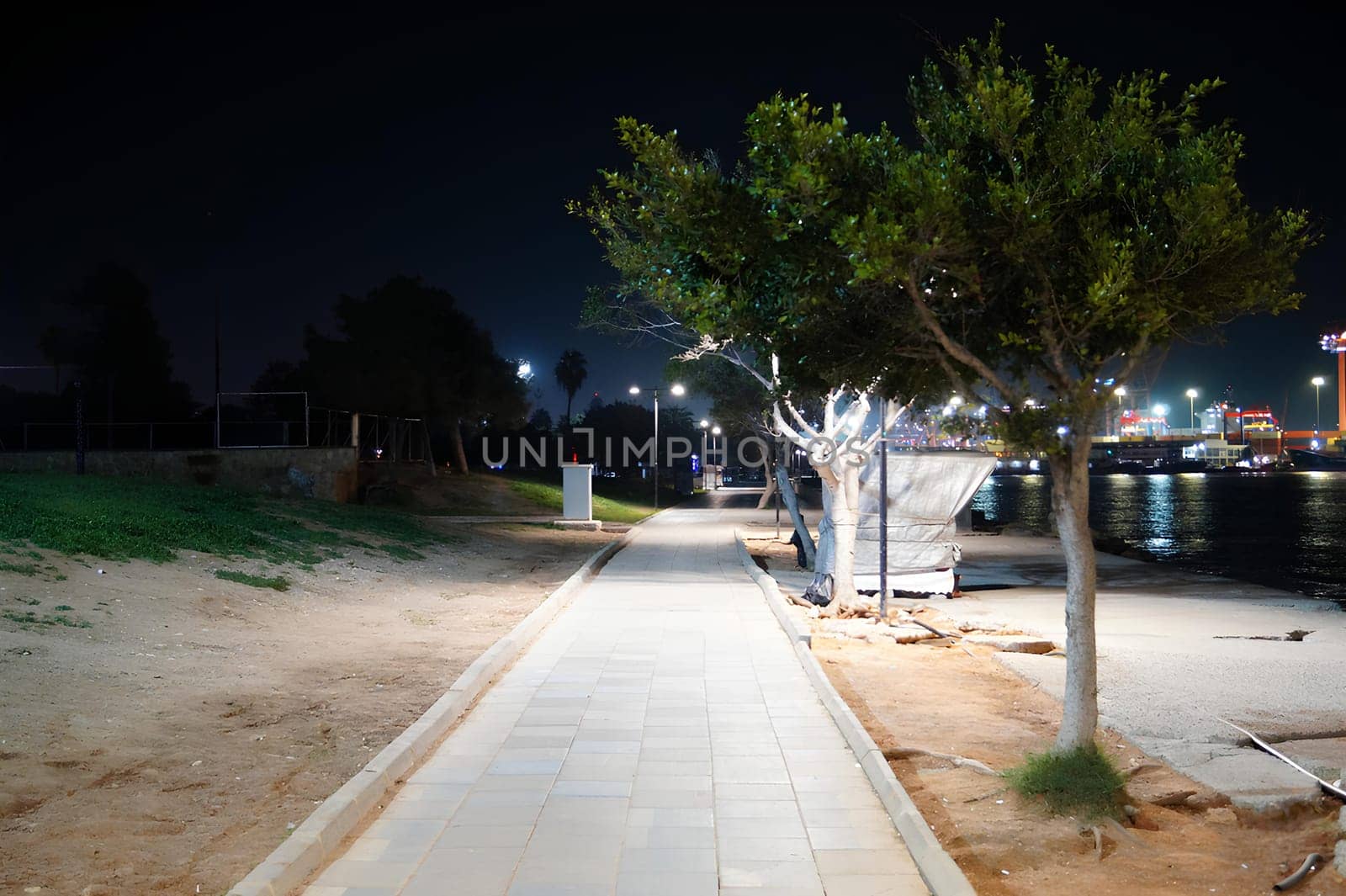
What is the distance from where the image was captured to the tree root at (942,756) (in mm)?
7180

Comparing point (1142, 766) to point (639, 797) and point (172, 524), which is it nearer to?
point (639, 797)

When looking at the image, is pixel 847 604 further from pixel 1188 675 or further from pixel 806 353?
pixel 806 353

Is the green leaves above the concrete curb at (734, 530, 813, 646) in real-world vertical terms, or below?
above

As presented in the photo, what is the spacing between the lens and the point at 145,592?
12.6 m

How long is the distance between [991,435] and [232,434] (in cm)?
3506

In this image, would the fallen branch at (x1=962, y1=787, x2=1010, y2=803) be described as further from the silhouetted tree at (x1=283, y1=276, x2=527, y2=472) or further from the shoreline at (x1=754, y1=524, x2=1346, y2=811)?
the silhouetted tree at (x1=283, y1=276, x2=527, y2=472)

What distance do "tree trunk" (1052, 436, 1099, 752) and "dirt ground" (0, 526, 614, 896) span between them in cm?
472

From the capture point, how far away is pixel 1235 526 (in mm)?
52875

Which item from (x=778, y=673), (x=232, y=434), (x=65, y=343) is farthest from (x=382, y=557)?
(x=65, y=343)

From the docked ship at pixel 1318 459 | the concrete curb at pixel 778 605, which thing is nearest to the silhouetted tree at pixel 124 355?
the concrete curb at pixel 778 605

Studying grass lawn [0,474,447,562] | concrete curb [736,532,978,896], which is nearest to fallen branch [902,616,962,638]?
concrete curb [736,532,978,896]

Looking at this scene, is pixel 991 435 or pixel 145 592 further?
pixel 145 592

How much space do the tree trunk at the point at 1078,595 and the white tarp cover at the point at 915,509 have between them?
12.5m

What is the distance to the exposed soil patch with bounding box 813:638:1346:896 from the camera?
17.2ft
